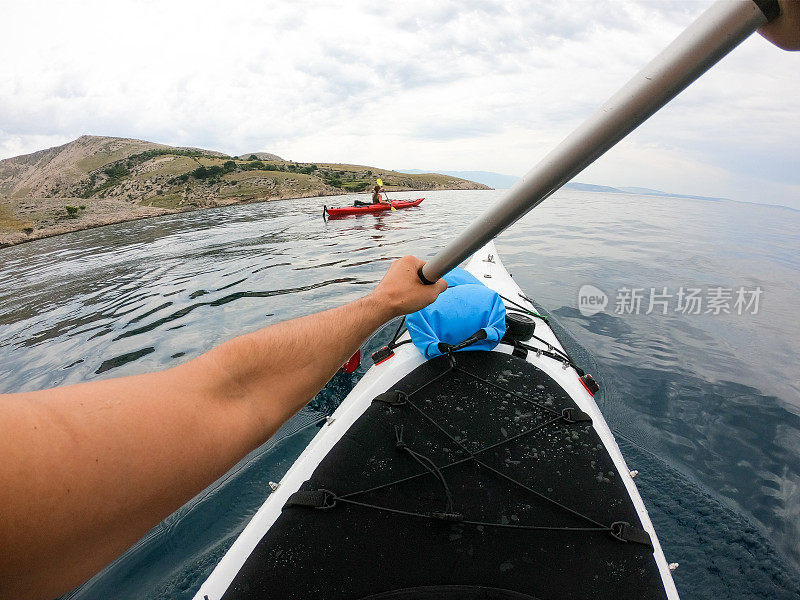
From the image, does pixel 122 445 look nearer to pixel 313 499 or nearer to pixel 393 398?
pixel 313 499

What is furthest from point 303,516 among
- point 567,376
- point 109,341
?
point 109,341

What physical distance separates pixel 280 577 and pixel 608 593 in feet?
5.51

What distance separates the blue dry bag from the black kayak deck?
0.76 m

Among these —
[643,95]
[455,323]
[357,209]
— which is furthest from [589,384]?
[357,209]

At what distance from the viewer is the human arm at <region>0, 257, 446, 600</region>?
737 millimetres

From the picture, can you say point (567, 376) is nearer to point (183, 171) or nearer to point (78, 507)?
point (78, 507)

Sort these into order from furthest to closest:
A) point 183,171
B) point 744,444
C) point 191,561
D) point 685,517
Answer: point 183,171
point 744,444
point 685,517
point 191,561

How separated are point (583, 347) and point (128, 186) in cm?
7644

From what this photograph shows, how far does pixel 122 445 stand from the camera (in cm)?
88

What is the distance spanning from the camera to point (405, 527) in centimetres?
215

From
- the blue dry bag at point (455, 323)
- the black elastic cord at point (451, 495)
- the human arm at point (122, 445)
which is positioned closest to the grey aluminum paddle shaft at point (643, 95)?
the human arm at point (122, 445)

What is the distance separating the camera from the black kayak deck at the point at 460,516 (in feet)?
6.13

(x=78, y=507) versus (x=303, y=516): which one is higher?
(x=78, y=507)

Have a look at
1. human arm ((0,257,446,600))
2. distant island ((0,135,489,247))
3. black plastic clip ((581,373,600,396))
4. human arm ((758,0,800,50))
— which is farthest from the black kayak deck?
distant island ((0,135,489,247))
